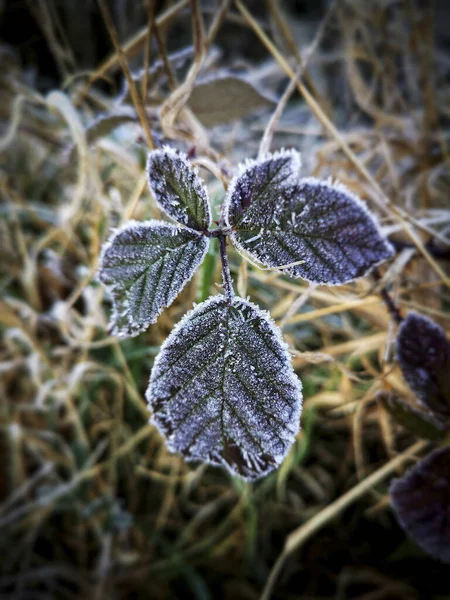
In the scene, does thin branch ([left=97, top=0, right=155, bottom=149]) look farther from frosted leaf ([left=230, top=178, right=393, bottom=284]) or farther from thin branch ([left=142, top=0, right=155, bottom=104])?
frosted leaf ([left=230, top=178, right=393, bottom=284])

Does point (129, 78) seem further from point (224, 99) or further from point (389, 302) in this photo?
point (389, 302)

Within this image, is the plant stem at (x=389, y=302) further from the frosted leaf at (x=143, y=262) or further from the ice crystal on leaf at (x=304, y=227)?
the frosted leaf at (x=143, y=262)

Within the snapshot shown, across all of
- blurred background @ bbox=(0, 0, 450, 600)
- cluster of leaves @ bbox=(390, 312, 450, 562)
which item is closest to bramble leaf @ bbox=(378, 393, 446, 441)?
cluster of leaves @ bbox=(390, 312, 450, 562)

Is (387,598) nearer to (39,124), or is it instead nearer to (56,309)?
(56,309)

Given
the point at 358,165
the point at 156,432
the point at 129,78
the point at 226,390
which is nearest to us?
the point at 226,390

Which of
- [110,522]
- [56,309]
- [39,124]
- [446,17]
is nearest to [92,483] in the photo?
[110,522]

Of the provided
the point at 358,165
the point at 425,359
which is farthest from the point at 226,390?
the point at 358,165
